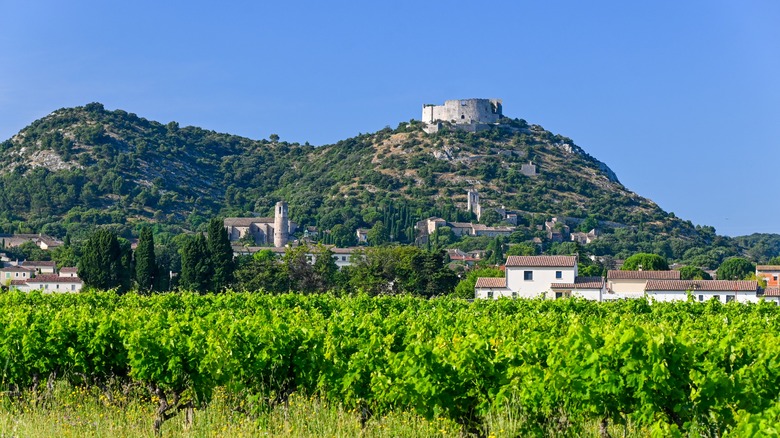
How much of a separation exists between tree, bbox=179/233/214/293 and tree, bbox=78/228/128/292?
3.68 metres

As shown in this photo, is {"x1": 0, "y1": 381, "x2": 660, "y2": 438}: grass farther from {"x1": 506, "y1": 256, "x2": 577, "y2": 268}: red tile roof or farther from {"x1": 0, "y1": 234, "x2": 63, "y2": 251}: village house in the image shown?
{"x1": 0, "y1": 234, "x2": 63, "y2": 251}: village house

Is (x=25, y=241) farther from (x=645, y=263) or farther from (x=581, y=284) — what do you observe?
(x=581, y=284)

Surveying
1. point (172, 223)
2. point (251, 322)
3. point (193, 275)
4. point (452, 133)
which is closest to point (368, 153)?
point (452, 133)

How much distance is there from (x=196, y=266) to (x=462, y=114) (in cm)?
12743

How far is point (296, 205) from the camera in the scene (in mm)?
171625

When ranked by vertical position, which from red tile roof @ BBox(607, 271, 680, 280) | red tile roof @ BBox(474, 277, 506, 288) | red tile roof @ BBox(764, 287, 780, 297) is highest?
red tile roof @ BBox(607, 271, 680, 280)

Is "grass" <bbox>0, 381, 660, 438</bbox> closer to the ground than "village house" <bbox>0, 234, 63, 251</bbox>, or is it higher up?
closer to the ground

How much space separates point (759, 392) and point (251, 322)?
7.56m

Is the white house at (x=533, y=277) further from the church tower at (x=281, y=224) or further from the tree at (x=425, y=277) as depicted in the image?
the church tower at (x=281, y=224)

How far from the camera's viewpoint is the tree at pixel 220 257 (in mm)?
68188

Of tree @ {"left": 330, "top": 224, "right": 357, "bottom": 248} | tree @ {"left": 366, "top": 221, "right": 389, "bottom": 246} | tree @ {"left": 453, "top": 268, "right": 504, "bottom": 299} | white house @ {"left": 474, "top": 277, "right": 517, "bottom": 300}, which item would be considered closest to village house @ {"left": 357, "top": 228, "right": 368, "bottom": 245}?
tree @ {"left": 330, "top": 224, "right": 357, "bottom": 248}

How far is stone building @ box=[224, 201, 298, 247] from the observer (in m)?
155

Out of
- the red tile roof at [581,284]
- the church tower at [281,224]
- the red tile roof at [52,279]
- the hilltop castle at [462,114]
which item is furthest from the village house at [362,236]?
the red tile roof at [581,284]

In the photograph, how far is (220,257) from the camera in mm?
68812
